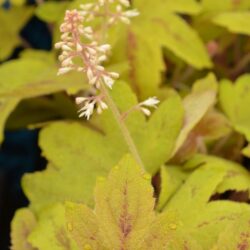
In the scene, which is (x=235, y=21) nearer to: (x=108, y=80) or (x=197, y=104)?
(x=197, y=104)

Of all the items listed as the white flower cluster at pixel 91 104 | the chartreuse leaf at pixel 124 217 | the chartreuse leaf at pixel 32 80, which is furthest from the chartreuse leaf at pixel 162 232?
the chartreuse leaf at pixel 32 80

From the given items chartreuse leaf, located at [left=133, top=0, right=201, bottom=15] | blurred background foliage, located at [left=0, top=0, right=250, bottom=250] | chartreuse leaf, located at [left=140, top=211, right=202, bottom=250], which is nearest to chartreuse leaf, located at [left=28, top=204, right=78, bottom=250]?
blurred background foliage, located at [left=0, top=0, right=250, bottom=250]

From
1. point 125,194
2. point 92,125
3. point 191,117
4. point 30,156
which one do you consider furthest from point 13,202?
point 125,194

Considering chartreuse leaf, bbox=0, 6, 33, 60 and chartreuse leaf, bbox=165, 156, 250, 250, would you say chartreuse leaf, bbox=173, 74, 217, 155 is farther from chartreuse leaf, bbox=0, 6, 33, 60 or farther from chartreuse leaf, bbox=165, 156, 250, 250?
chartreuse leaf, bbox=0, 6, 33, 60

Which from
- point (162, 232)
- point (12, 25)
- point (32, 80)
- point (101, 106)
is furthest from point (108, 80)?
point (12, 25)

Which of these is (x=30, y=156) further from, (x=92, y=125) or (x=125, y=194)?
(x=125, y=194)

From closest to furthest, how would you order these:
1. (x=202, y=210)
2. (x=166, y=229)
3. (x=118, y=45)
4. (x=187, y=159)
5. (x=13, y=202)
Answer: (x=166, y=229) → (x=202, y=210) → (x=187, y=159) → (x=118, y=45) → (x=13, y=202)

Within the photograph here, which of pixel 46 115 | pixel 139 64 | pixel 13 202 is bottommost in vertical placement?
pixel 13 202
